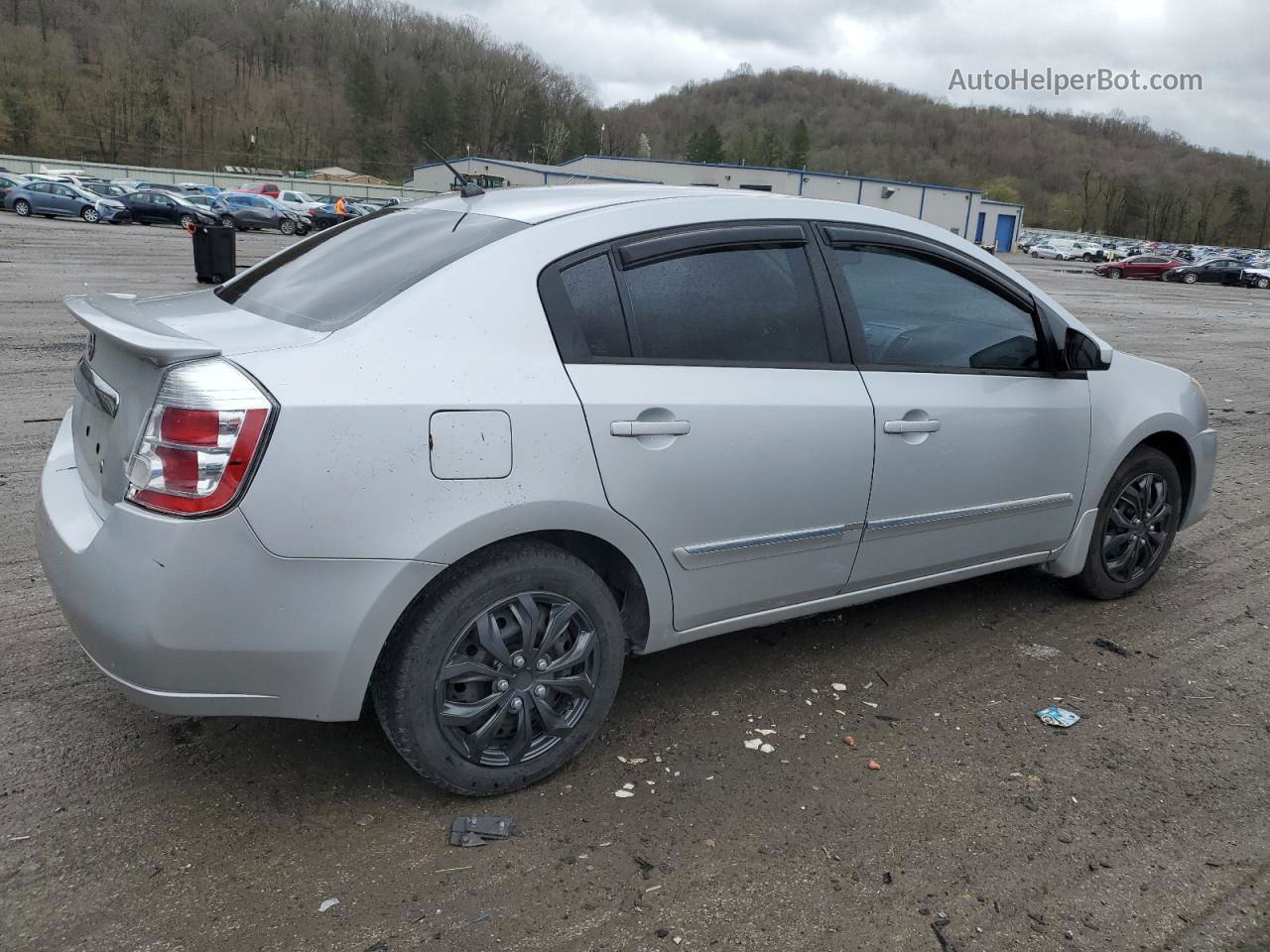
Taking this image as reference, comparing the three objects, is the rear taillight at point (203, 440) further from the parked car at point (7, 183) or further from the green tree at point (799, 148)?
the green tree at point (799, 148)

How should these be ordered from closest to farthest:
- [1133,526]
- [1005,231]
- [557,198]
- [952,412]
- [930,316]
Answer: [557,198] → [952,412] → [930,316] → [1133,526] → [1005,231]

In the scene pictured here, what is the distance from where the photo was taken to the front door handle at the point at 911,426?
3408 millimetres

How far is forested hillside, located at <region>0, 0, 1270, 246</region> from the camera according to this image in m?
115

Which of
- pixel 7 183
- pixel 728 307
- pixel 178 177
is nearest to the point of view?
pixel 728 307

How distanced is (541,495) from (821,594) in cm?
130

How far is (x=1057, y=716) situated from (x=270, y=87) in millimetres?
151703

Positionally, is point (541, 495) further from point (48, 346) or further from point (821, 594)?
point (48, 346)

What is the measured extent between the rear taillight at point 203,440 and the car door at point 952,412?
2.02m

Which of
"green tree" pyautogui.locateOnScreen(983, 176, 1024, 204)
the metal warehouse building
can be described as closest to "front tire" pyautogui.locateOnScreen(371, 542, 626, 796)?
the metal warehouse building

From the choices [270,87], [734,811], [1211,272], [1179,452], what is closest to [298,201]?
[1211,272]

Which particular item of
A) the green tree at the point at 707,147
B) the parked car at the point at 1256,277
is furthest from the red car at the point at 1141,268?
the green tree at the point at 707,147

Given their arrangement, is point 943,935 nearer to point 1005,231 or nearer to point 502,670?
point 502,670

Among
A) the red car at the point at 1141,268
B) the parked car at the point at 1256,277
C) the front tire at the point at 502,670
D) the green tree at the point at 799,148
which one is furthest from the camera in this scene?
the green tree at the point at 799,148

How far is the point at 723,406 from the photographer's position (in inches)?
119
